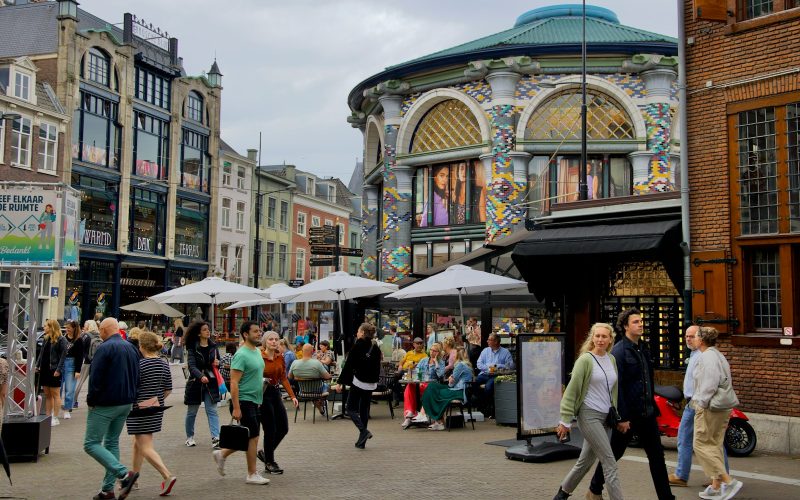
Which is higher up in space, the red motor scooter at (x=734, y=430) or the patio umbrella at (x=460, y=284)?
the patio umbrella at (x=460, y=284)

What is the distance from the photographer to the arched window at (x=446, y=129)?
100ft

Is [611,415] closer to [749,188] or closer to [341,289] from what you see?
[749,188]

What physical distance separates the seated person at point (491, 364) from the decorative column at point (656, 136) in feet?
46.2

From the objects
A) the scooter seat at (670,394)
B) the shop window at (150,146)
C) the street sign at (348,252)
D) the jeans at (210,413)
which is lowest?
the jeans at (210,413)

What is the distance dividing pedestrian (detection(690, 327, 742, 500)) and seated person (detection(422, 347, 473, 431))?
6.11 metres

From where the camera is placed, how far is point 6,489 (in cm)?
942

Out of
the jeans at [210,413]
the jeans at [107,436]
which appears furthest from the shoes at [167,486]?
the jeans at [210,413]

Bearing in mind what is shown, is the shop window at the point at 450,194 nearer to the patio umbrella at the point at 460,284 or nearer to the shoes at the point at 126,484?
the patio umbrella at the point at 460,284

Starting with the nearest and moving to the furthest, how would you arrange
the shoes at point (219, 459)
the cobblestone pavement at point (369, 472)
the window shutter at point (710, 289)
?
1. the cobblestone pavement at point (369, 472)
2. the shoes at point (219, 459)
3. the window shutter at point (710, 289)

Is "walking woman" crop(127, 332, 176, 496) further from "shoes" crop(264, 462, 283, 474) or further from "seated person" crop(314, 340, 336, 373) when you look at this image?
"seated person" crop(314, 340, 336, 373)

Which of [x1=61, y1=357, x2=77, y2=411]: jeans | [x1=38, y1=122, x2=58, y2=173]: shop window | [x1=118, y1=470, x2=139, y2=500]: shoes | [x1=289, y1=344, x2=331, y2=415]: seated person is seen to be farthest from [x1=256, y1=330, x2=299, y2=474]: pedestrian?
[x1=38, y1=122, x2=58, y2=173]: shop window

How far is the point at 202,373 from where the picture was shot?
40.1 feet

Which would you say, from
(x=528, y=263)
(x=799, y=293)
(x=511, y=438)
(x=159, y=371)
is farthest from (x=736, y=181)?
(x=159, y=371)

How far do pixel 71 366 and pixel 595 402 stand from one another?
1155 centimetres
